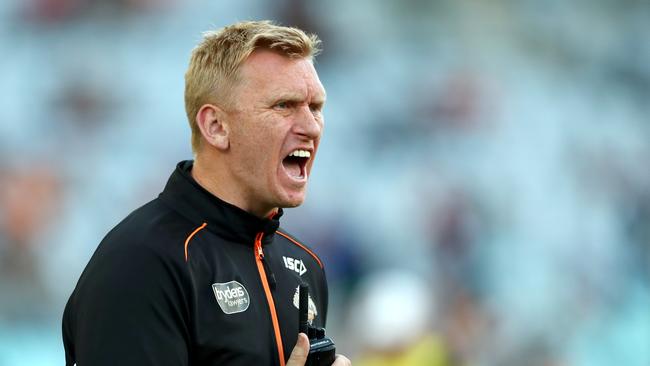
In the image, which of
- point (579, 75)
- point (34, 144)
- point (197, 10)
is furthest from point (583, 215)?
point (34, 144)

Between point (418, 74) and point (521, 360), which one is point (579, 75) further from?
point (521, 360)

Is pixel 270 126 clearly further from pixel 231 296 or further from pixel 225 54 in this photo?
pixel 231 296

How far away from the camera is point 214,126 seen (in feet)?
7.18

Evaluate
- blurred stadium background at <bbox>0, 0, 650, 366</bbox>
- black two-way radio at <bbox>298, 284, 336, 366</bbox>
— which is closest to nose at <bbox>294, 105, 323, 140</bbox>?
black two-way radio at <bbox>298, 284, 336, 366</bbox>

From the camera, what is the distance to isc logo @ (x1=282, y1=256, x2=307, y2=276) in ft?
7.74

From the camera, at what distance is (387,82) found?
7777mm

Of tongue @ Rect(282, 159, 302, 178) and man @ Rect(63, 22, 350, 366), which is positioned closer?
man @ Rect(63, 22, 350, 366)

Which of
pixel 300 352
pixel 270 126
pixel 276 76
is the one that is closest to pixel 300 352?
pixel 300 352

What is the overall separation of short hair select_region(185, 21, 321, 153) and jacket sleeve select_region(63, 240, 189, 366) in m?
0.41

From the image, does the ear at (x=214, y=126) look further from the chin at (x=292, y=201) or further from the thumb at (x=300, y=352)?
the thumb at (x=300, y=352)

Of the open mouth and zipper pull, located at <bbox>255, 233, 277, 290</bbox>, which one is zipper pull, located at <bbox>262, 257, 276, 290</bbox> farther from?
the open mouth

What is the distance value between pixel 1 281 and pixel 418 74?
12.5 ft

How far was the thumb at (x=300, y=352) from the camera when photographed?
1999 millimetres

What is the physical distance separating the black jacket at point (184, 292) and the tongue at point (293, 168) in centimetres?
12
